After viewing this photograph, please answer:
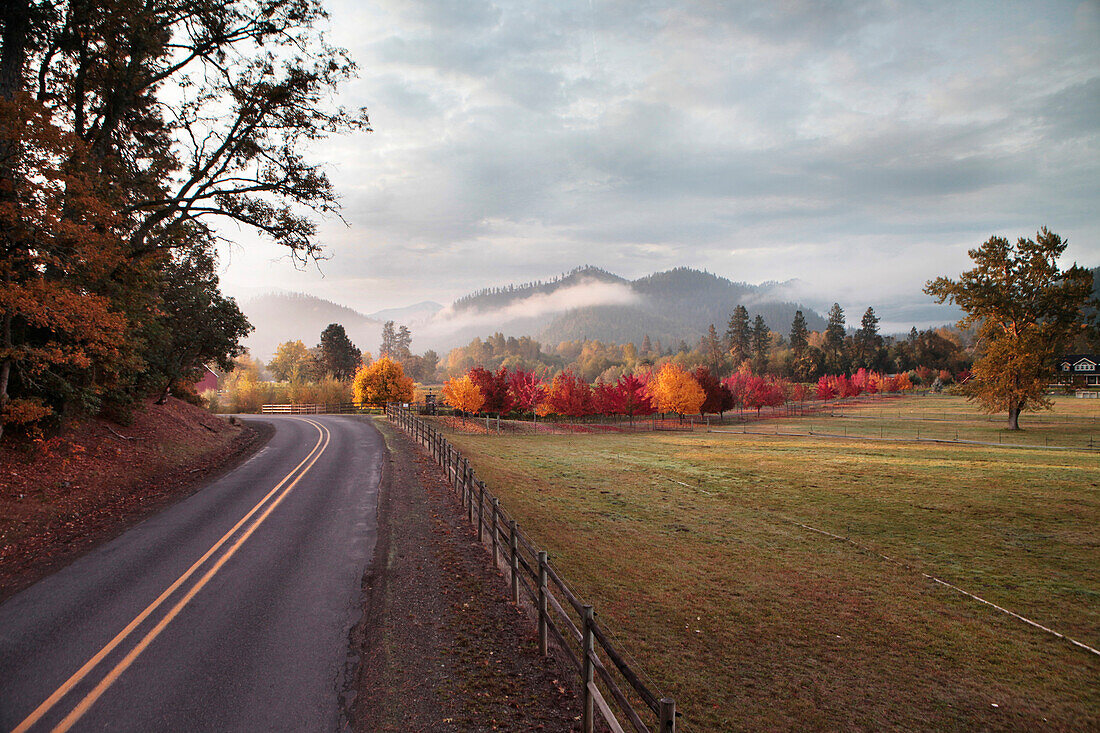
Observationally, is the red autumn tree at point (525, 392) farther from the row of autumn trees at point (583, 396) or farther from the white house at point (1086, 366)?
the white house at point (1086, 366)

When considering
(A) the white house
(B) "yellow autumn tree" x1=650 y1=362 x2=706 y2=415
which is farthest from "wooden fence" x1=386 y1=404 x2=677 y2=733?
(A) the white house

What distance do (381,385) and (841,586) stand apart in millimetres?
55729

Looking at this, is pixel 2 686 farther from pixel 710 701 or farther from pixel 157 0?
pixel 157 0

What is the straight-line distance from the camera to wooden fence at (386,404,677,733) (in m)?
4.32

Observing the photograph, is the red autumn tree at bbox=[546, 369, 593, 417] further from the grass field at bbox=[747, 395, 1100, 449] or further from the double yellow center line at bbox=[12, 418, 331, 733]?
the double yellow center line at bbox=[12, 418, 331, 733]

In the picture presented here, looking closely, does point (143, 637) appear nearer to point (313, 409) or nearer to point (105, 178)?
point (105, 178)

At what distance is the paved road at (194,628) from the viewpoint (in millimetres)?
5391

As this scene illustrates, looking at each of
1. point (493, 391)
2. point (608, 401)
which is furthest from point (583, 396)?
point (493, 391)

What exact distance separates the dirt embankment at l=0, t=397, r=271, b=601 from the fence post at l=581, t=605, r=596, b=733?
991cm

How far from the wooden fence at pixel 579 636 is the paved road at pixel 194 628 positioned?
2.66 m

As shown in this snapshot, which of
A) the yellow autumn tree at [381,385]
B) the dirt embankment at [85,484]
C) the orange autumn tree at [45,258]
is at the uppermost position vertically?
the orange autumn tree at [45,258]

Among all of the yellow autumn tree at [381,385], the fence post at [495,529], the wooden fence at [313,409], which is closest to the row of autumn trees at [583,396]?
the yellow autumn tree at [381,385]

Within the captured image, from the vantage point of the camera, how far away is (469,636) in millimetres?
7066

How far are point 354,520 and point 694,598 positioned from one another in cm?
885
